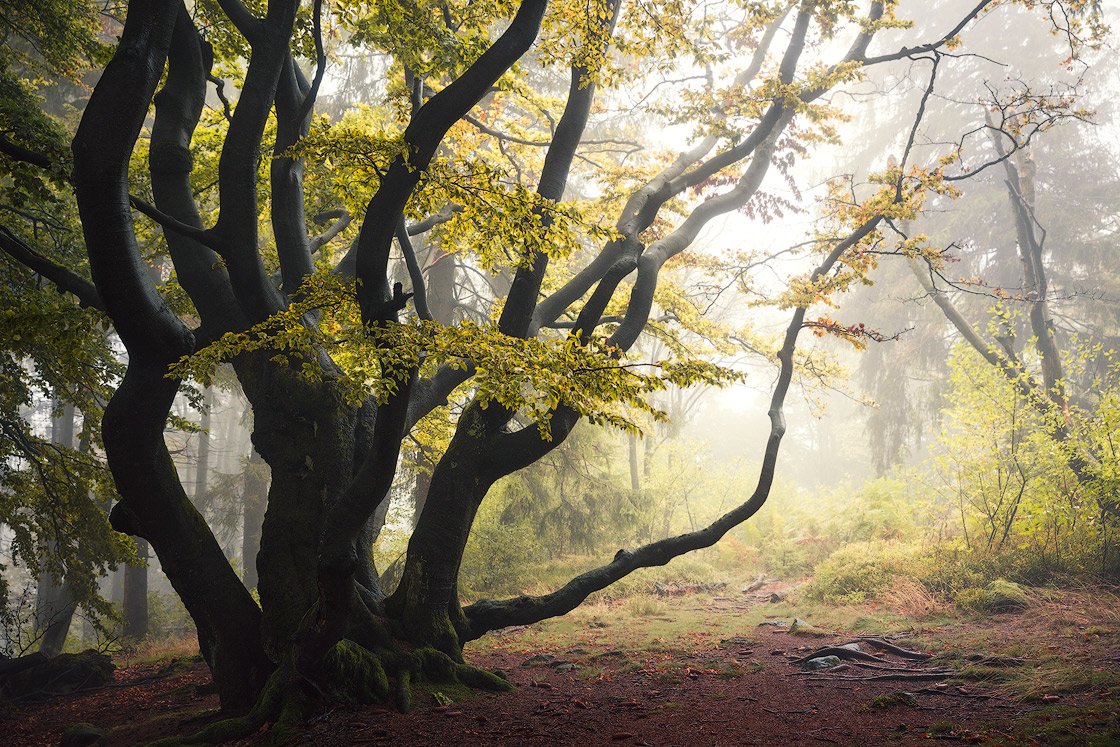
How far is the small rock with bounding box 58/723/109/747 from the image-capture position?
500 cm

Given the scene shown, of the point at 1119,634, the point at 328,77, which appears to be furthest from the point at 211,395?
the point at 1119,634

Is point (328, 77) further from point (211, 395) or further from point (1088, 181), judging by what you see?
point (1088, 181)

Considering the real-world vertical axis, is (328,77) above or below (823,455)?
above

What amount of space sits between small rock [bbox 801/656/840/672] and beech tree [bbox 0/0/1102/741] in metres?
1.57

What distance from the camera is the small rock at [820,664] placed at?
6133 millimetres


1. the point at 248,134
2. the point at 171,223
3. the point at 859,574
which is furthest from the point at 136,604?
the point at 859,574

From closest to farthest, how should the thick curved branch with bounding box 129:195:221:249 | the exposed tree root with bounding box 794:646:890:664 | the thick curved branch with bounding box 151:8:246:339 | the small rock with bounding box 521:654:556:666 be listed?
the thick curved branch with bounding box 129:195:221:249
the thick curved branch with bounding box 151:8:246:339
the exposed tree root with bounding box 794:646:890:664
the small rock with bounding box 521:654:556:666

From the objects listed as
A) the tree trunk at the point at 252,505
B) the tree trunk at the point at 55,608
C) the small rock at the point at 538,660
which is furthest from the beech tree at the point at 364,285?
the tree trunk at the point at 252,505

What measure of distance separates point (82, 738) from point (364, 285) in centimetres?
437

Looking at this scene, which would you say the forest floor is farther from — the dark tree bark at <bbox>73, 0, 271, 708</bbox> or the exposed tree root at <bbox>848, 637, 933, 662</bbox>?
the dark tree bark at <bbox>73, 0, 271, 708</bbox>

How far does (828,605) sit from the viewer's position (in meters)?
9.83

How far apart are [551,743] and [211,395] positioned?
18.4 metres

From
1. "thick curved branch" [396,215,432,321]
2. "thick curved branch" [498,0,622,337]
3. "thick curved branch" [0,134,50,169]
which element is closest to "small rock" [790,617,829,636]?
"thick curved branch" [498,0,622,337]

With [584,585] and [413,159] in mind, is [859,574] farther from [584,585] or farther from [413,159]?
→ [413,159]
